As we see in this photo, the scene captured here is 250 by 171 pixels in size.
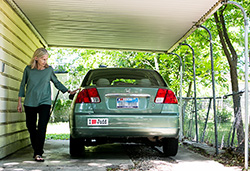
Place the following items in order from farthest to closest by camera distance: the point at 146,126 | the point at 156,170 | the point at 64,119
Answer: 1. the point at 64,119
2. the point at 146,126
3. the point at 156,170

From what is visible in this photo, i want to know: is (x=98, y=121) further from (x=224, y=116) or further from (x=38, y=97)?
(x=224, y=116)

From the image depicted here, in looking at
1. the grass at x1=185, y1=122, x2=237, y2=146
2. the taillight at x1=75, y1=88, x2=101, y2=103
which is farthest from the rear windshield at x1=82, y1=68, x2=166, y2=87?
the grass at x1=185, y1=122, x2=237, y2=146

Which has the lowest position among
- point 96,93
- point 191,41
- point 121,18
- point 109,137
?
point 109,137

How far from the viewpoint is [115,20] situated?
7082 millimetres

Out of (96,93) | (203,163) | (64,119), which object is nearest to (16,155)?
(96,93)

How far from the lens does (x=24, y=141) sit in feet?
24.4

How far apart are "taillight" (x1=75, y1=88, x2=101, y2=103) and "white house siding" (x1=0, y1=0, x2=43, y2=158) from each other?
1.29m

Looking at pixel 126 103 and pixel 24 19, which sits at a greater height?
pixel 24 19

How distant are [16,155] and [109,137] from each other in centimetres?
180

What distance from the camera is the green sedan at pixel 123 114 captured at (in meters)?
5.27

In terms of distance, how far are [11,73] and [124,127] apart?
7.79 ft

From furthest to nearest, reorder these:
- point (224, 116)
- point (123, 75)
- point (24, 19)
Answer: point (224, 116)
point (24, 19)
point (123, 75)

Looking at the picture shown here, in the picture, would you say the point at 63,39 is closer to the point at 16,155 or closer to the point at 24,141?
the point at 24,141

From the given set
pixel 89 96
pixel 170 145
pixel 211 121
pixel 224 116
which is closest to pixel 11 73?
pixel 89 96
